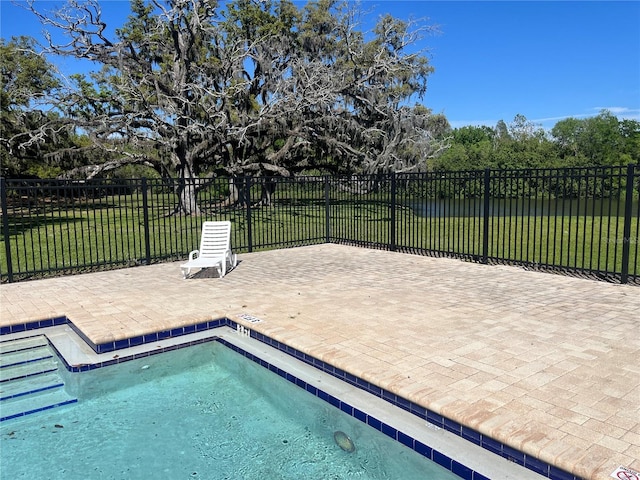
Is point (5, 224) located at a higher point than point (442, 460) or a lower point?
higher

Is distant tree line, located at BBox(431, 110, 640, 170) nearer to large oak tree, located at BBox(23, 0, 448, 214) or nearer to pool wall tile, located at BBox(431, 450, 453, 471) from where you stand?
large oak tree, located at BBox(23, 0, 448, 214)

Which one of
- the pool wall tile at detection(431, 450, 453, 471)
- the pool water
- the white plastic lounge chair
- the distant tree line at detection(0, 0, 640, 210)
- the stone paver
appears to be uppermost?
the distant tree line at detection(0, 0, 640, 210)

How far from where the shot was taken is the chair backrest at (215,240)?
875 cm

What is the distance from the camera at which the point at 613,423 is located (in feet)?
9.62

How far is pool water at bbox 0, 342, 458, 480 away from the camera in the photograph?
3.14 meters

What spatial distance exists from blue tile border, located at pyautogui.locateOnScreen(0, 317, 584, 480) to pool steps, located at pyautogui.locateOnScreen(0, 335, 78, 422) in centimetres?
20

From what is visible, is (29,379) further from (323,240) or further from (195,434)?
(323,240)

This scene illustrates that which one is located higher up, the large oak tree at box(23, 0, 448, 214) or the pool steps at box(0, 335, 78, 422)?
the large oak tree at box(23, 0, 448, 214)

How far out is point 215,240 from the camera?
8.88 m

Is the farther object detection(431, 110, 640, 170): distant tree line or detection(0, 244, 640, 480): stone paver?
detection(431, 110, 640, 170): distant tree line

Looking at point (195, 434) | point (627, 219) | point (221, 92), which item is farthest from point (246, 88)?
point (195, 434)

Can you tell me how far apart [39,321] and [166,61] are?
17710mm

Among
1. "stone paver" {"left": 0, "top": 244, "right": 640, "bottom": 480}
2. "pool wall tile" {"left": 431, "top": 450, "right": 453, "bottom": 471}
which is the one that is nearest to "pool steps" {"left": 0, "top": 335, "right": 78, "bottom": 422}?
"stone paver" {"left": 0, "top": 244, "right": 640, "bottom": 480}

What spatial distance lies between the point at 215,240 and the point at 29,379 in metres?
4.59
